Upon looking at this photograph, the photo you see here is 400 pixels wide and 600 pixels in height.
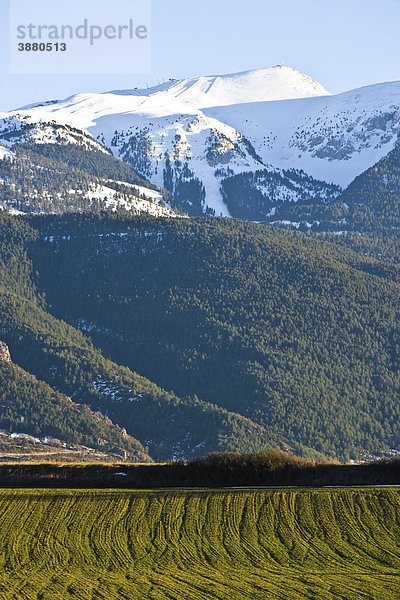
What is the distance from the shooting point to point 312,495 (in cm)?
10125

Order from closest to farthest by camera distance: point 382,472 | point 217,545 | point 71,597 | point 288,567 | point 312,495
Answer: point 71,597, point 288,567, point 217,545, point 312,495, point 382,472

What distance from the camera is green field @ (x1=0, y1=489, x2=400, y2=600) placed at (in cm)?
7275

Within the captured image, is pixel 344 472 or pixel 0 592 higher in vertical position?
pixel 0 592

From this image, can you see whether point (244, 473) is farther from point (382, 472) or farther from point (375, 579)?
point (375, 579)

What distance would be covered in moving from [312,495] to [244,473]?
12.4m

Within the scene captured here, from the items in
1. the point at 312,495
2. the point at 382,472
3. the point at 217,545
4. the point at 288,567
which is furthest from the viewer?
the point at 382,472

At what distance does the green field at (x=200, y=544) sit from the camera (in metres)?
72.8

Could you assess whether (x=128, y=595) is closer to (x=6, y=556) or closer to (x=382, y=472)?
(x=6, y=556)

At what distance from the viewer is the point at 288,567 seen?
3095 inches

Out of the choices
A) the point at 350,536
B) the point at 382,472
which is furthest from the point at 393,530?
the point at 382,472

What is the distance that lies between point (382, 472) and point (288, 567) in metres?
35.2

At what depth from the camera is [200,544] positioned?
85875 millimetres

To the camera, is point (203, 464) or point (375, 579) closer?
point (375, 579)

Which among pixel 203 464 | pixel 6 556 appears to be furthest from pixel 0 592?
pixel 203 464
